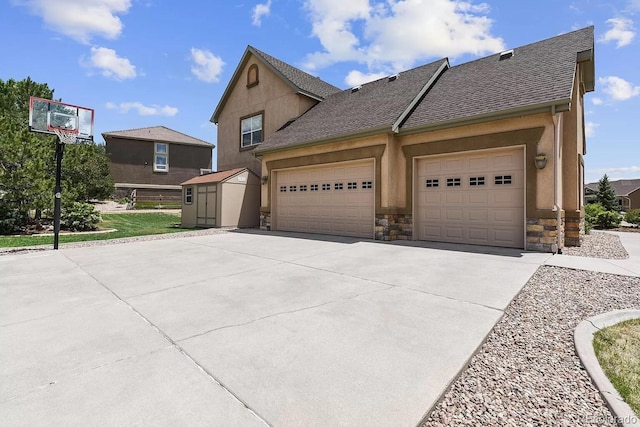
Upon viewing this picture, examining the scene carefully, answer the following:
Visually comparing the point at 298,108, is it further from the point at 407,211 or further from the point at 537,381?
the point at 537,381

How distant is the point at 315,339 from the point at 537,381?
1919 millimetres

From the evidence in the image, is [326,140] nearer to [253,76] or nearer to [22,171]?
[253,76]

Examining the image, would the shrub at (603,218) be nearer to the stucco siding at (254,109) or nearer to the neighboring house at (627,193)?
the stucco siding at (254,109)

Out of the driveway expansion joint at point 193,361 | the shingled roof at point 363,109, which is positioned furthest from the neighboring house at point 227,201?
the driveway expansion joint at point 193,361

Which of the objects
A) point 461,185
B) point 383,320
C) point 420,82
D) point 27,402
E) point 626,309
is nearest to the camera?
point 27,402

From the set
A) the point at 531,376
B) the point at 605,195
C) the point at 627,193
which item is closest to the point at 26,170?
the point at 531,376

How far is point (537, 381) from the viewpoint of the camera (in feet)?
8.48

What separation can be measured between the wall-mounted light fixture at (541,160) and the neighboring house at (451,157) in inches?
1.3

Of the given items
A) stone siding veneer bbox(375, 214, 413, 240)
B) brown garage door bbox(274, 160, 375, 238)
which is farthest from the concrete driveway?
brown garage door bbox(274, 160, 375, 238)

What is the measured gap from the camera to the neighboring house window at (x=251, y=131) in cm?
1819

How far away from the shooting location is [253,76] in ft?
60.4

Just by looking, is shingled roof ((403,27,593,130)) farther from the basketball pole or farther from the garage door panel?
the basketball pole

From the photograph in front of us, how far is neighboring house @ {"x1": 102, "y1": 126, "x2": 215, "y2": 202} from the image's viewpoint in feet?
98.3

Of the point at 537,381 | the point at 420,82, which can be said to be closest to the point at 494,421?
the point at 537,381
